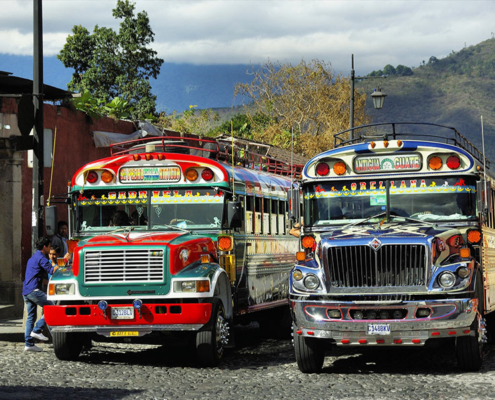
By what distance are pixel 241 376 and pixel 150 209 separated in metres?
3.00

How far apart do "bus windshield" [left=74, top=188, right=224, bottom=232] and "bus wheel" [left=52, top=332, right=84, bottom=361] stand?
1.63 meters

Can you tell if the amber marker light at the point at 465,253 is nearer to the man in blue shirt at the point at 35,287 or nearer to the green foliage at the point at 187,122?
the man in blue shirt at the point at 35,287

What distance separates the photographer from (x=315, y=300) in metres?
10.4

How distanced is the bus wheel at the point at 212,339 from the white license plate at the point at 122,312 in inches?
34.1

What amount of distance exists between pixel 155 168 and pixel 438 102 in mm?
187440

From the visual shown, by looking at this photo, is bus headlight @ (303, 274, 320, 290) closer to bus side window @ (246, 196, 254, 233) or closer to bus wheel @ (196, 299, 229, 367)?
bus wheel @ (196, 299, 229, 367)

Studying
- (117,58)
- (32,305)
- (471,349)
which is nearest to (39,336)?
(32,305)

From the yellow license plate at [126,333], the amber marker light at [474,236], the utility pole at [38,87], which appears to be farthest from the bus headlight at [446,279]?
the utility pole at [38,87]

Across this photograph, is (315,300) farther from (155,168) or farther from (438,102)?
(438,102)

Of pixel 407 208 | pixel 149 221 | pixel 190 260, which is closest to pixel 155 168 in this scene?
pixel 149 221

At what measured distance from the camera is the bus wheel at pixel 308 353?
10.6 metres

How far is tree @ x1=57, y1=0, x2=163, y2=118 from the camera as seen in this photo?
167 feet

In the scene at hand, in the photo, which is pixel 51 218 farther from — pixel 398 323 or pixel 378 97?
pixel 378 97

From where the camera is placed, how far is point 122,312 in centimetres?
1123
